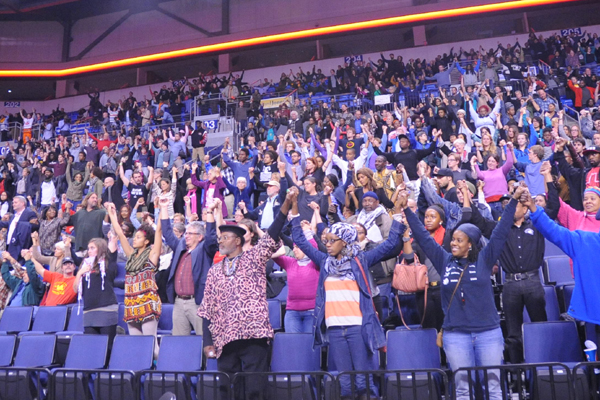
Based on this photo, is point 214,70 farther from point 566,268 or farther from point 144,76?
point 566,268

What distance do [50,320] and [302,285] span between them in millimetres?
3247

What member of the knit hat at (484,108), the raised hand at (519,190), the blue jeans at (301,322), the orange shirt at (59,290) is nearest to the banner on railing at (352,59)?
the knit hat at (484,108)

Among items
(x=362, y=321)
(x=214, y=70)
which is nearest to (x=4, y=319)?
(x=362, y=321)

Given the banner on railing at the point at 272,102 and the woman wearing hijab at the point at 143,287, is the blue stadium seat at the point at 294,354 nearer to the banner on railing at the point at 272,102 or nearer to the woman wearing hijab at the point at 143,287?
the woman wearing hijab at the point at 143,287

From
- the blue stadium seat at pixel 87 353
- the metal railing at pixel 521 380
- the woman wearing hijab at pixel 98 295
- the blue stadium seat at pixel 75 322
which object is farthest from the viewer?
the blue stadium seat at pixel 75 322

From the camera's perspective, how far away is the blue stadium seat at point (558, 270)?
5.28 metres

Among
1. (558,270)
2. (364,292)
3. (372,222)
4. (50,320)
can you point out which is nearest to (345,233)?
(364,292)

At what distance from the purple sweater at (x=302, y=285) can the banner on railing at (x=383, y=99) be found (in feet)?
31.5

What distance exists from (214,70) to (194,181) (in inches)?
502

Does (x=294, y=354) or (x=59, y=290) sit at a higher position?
(x=59, y=290)

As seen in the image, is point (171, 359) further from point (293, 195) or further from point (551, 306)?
point (551, 306)

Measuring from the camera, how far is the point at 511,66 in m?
13.4

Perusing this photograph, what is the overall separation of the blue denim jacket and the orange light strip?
570 inches

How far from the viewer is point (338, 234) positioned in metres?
3.99
